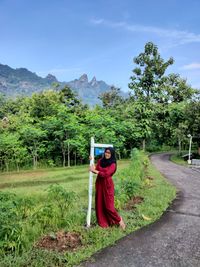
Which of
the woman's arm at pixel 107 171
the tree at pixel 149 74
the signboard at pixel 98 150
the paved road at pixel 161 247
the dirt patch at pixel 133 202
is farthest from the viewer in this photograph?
the tree at pixel 149 74

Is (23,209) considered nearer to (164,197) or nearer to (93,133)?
(164,197)

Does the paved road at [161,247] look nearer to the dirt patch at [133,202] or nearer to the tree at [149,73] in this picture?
the dirt patch at [133,202]

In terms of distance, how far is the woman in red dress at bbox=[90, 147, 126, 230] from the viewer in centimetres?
509

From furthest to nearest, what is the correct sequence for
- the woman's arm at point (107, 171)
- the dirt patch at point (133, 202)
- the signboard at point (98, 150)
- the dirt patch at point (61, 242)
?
1. the dirt patch at point (133, 202)
2. the signboard at point (98, 150)
3. the woman's arm at point (107, 171)
4. the dirt patch at point (61, 242)

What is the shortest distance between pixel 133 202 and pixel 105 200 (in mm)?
2291

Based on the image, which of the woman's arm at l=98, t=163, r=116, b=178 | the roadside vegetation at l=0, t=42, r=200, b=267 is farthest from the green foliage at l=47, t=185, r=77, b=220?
the woman's arm at l=98, t=163, r=116, b=178

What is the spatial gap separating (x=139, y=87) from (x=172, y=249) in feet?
110

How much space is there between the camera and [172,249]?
4.43 metres

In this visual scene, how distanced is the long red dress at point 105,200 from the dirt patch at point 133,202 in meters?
1.57

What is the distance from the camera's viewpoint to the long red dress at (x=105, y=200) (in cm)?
509

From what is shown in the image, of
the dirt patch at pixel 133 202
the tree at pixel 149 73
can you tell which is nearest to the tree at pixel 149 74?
the tree at pixel 149 73

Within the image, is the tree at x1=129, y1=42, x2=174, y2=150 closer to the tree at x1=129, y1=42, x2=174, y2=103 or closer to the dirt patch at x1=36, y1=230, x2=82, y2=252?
the tree at x1=129, y1=42, x2=174, y2=103

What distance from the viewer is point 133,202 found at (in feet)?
23.6

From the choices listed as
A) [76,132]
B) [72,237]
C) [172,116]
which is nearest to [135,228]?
[72,237]
